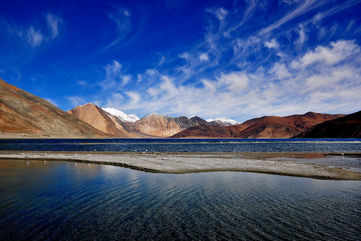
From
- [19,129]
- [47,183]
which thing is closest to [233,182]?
[47,183]

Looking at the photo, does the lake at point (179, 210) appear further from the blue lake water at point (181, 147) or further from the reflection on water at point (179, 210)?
the blue lake water at point (181, 147)

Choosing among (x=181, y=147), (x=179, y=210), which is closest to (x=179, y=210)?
(x=179, y=210)

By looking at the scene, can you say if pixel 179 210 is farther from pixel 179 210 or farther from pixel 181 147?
pixel 181 147

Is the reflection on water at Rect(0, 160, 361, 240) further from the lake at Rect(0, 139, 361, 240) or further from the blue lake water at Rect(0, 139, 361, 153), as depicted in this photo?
the blue lake water at Rect(0, 139, 361, 153)

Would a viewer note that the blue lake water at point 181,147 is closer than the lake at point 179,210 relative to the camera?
No

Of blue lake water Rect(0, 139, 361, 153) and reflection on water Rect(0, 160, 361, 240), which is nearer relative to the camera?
reflection on water Rect(0, 160, 361, 240)

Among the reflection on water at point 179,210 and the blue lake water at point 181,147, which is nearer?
the reflection on water at point 179,210

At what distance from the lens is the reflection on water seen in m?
8.87

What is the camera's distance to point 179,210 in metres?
11.7

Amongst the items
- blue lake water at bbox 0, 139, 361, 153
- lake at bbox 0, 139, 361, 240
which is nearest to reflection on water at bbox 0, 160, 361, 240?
lake at bbox 0, 139, 361, 240

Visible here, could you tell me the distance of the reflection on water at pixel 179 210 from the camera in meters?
8.87

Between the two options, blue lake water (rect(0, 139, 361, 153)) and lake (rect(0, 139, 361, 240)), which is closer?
lake (rect(0, 139, 361, 240))

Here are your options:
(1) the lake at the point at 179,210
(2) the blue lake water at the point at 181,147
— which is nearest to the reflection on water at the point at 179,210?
(1) the lake at the point at 179,210

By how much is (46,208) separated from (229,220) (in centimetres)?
896
